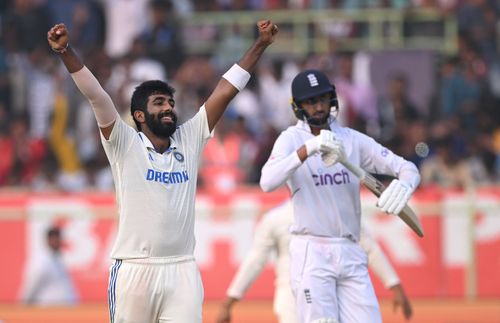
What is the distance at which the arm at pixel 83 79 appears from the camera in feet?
25.1

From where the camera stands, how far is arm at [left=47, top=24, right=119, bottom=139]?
7641mm

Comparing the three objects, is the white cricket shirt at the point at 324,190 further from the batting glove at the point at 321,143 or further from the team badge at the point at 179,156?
the team badge at the point at 179,156

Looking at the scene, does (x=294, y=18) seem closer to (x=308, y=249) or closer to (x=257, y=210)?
(x=257, y=210)

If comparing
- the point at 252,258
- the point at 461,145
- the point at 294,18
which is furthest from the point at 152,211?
the point at 294,18

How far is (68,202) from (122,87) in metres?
2.20

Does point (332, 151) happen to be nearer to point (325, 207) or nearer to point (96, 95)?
point (325, 207)

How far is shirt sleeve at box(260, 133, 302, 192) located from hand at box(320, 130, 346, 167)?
192 mm

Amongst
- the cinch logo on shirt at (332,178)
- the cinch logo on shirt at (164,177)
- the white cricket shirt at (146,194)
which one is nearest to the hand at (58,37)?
the white cricket shirt at (146,194)

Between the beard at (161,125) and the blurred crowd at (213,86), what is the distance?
7377 millimetres

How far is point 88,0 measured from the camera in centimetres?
1888

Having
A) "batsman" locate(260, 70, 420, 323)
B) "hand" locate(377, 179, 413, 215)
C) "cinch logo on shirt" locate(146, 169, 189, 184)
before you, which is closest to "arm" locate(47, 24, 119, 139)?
"cinch logo on shirt" locate(146, 169, 189, 184)

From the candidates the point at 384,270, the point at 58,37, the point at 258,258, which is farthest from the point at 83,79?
the point at 384,270

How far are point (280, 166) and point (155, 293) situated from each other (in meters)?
1.25

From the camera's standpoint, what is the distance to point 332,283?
28.4 feet
